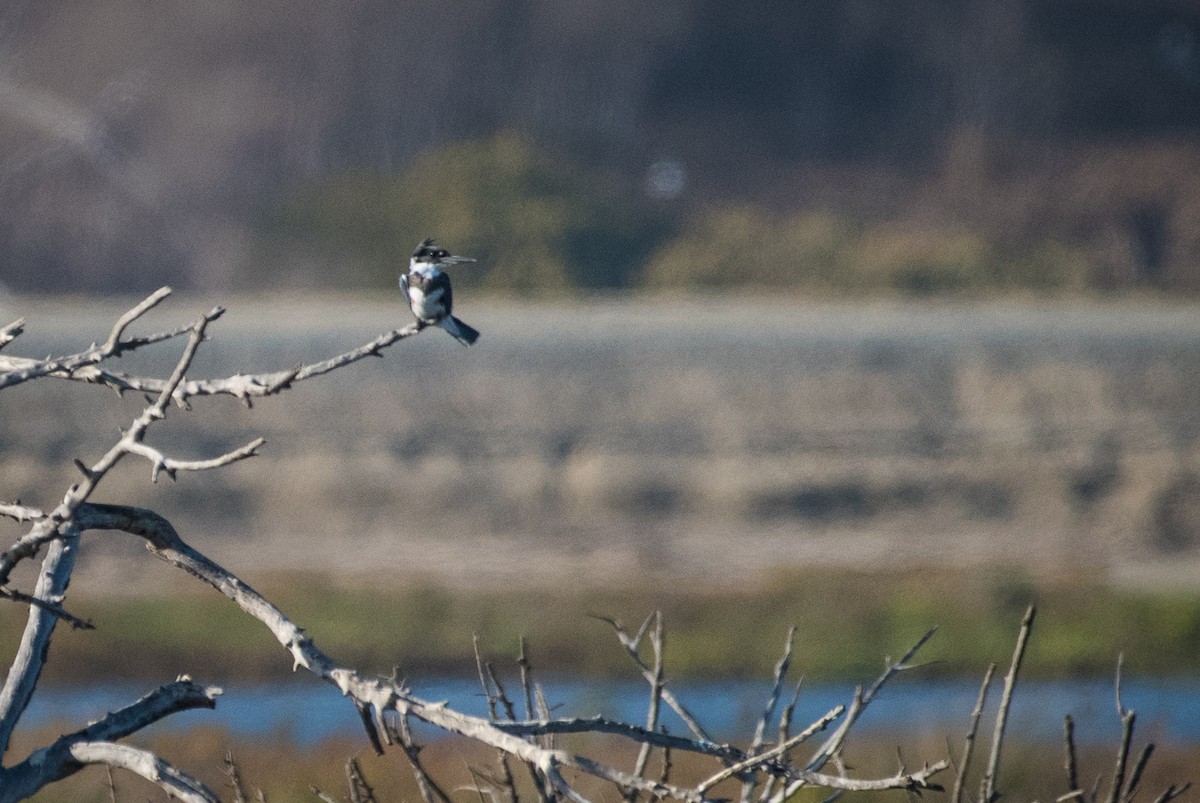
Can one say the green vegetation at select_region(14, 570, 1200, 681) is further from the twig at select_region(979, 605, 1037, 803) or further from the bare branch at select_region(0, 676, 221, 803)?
the bare branch at select_region(0, 676, 221, 803)

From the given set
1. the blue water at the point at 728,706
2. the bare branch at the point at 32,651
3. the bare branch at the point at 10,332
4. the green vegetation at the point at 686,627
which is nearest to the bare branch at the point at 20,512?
the bare branch at the point at 32,651

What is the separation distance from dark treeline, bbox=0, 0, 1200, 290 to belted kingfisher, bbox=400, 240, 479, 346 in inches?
931

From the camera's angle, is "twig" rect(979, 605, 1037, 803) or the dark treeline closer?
"twig" rect(979, 605, 1037, 803)

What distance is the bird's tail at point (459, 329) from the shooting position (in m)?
4.45

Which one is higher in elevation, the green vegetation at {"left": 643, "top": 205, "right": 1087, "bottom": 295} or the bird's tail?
the green vegetation at {"left": 643, "top": 205, "right": 1087, "bottom": 295}

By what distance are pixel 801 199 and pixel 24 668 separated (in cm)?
2903

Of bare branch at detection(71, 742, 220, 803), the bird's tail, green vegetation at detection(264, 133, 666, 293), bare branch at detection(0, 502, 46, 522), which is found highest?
green vegetation at detection(264, 133, 666, 293)

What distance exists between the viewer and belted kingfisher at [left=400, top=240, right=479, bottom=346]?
445cm

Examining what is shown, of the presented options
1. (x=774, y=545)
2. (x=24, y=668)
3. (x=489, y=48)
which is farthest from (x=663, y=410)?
(x=24, y=668)

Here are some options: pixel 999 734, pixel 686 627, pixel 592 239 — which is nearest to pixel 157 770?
pixel 999 734

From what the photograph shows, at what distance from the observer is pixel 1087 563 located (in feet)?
64.1

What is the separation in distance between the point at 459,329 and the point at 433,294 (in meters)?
0.11

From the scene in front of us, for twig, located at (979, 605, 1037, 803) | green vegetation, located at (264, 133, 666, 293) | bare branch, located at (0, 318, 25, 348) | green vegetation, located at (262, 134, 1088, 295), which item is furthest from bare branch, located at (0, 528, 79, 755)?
green vegetation, located at (262, 134, 1088, 295)

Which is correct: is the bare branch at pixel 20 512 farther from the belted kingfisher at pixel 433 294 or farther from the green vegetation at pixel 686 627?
the green vegetation at pixel 686 627
